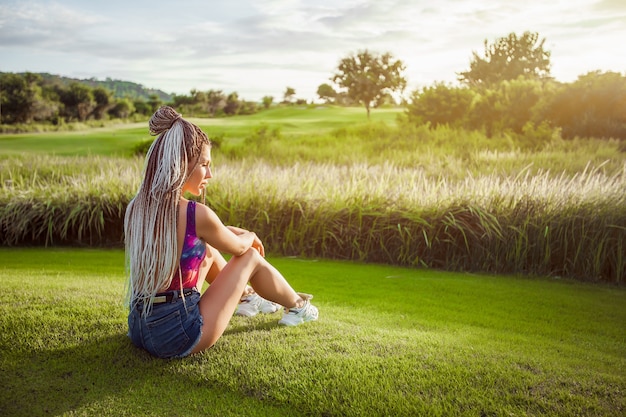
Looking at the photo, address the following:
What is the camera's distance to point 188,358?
A: 2873mm

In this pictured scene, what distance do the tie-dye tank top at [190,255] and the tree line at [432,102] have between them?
10726mm

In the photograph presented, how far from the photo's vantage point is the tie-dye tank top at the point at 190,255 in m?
2.68

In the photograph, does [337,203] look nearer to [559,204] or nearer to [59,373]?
[559,204]

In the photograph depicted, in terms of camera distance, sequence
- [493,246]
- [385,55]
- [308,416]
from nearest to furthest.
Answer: [308,416] → [493,246] → [385,55]

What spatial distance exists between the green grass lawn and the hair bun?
1122mm

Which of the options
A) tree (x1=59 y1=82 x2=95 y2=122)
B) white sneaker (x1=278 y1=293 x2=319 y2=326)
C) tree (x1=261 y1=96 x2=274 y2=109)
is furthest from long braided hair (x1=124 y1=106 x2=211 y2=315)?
tree (x1=261 y1=96 x2=274 y2=109)

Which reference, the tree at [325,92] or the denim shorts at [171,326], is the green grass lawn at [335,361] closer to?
the denim shorts at [171,326]

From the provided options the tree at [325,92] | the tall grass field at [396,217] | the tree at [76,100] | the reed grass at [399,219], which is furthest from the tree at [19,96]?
the tree at [325,92]

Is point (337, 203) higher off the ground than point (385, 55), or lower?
lower

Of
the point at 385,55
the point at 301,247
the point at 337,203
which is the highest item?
the point at 385,55

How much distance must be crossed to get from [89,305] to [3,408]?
1.16 meters

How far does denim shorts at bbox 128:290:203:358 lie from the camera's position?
2.76 m

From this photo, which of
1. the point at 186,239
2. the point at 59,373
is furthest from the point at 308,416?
the point at 59,373

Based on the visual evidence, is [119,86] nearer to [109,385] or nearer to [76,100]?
[76,100]
